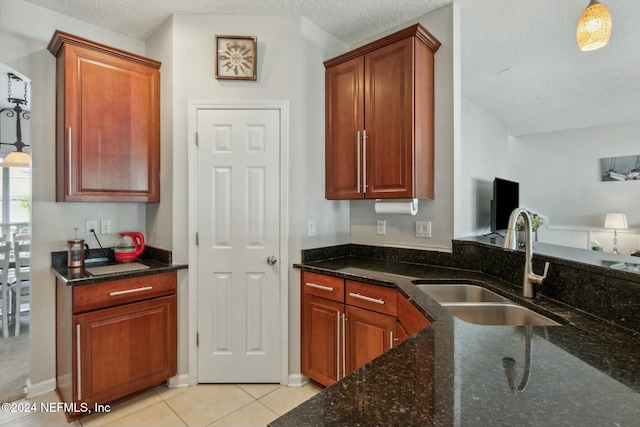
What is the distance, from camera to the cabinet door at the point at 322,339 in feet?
7.25

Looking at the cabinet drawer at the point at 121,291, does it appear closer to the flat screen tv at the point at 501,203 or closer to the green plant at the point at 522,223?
the green plant at the point at 522,223

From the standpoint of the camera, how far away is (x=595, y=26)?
5.00ft

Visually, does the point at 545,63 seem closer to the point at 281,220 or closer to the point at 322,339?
the point at 281,220

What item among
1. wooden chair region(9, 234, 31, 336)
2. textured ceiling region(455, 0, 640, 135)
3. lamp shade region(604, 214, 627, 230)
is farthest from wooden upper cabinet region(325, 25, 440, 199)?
lamp shade region(604, 214, 627, 230)

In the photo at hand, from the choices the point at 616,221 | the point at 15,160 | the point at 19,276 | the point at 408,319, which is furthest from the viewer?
the point at 616,221

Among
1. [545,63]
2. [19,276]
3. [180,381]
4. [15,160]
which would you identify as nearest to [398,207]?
[180,381]

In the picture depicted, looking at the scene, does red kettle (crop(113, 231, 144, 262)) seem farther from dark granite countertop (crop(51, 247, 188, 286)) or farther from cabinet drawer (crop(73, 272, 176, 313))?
cabinet drawer (crop(73, 272, 176, 313))

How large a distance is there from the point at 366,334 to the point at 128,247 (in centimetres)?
189

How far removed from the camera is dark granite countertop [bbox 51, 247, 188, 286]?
2008mm

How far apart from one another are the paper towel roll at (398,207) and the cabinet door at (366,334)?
0.72 m

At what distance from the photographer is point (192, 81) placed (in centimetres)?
244

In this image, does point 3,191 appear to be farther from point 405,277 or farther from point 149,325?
point 405,277

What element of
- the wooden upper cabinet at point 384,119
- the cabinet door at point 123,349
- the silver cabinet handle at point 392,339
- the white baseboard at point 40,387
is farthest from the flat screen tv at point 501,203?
the white baseboard at point 40,387

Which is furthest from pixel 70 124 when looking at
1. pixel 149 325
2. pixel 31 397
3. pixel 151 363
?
pixel 31 397
